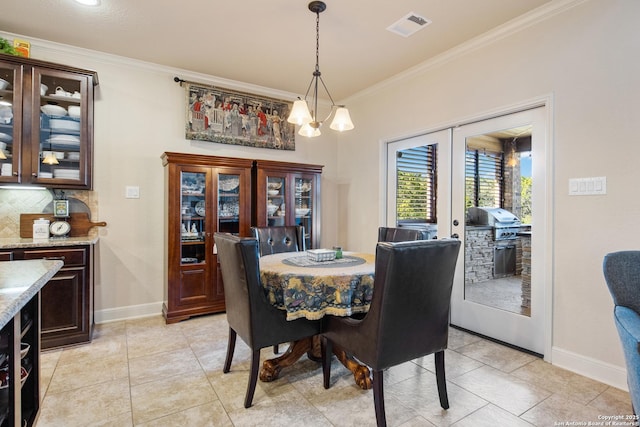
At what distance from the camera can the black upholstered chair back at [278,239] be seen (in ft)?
9.95

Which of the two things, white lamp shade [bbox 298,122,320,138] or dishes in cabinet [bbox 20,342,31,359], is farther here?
white lamp shade [bbox 298,122,320,138]

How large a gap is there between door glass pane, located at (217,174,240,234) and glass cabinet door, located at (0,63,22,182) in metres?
1.66

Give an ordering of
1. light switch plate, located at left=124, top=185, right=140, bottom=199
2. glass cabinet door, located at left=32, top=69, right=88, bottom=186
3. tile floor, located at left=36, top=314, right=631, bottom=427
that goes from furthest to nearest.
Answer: light switch plate, located at left=124, top=185, right=140, bottom=199 < glass cabinet door, located at left=32, top=69, right=88, bottom=186 < tile floor, located at left=36, top=314, right=631, bottom=427

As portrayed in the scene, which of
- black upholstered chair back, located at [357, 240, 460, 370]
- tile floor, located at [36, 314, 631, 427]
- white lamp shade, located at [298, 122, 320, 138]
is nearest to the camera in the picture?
black upholstered chair back, located at [357, 240, 460, 370]

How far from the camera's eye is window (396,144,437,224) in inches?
136

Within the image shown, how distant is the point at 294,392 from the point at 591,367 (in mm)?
1987

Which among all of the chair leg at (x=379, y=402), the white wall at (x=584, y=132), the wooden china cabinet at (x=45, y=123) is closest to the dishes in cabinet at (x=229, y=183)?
the wooden china cabinet at (x=45, y=123)

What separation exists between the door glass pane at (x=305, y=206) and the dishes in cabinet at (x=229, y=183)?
2.45 feet

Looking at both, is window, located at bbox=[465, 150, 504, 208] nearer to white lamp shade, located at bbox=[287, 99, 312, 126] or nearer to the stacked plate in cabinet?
white lamp shade, located at bbox=[287, 99, 312, 126]

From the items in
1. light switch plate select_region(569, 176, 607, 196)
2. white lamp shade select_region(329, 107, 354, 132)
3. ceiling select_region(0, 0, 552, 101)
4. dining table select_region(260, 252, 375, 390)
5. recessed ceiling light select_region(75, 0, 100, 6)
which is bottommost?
dining table select_region(260, 252, 375, 390)

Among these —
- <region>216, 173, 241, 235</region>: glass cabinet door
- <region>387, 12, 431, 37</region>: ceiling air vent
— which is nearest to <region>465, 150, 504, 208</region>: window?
<region>387, 12, 431, 37</region>: ceiling air vent

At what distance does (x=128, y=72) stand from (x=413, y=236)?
10.8 ft

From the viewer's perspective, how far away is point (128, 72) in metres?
3.41

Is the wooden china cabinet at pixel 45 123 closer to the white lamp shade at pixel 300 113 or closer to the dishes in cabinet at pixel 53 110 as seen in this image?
the dishes in cabinet at pixel 53 110
